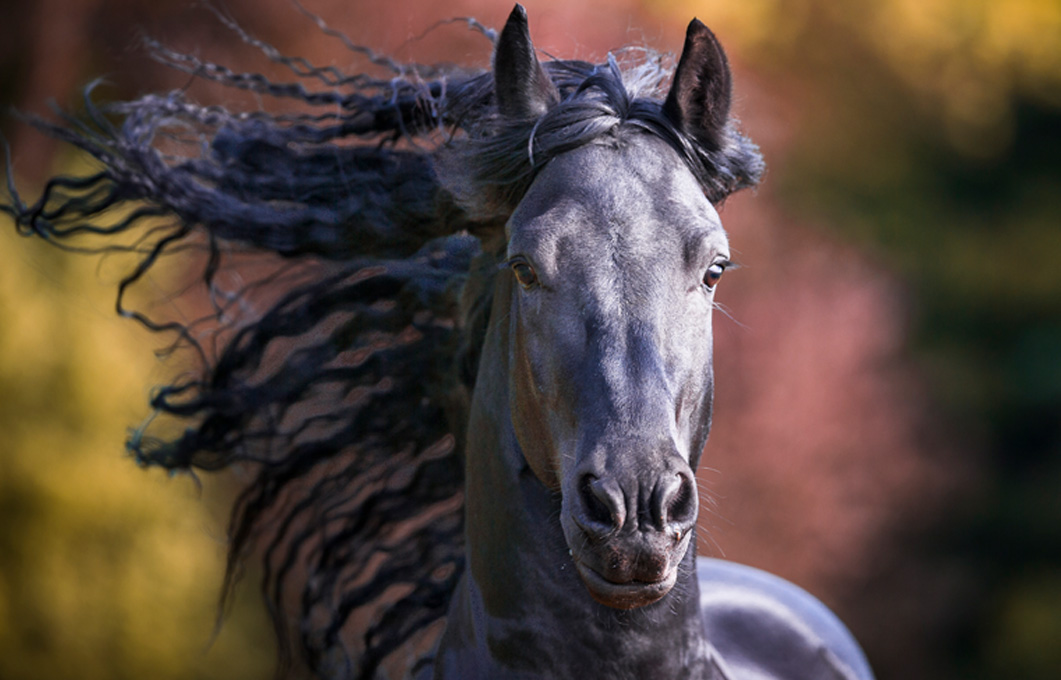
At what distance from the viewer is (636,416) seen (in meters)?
1.12

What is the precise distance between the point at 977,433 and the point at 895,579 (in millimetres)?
1212

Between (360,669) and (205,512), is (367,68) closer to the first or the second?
(205,512)

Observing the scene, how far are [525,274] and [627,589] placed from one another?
49 centimetres

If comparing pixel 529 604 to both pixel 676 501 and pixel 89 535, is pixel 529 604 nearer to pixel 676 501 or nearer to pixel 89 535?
pixel 676 501

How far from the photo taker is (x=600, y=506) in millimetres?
1112

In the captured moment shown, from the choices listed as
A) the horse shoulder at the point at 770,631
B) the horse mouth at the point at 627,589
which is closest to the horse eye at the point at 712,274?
the horse mouth at the point at 627,589

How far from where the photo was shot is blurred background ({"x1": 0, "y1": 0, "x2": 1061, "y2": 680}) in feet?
18.9

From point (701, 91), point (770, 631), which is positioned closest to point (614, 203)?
point (701, 91)

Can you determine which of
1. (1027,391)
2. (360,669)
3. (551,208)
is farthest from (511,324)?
(1027,391)

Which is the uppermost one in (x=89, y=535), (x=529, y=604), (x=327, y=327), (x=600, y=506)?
(x=327, y=327)

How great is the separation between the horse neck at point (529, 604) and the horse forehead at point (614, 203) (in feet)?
0.68

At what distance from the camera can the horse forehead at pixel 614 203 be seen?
126 centimetres

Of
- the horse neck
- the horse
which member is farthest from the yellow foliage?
the horse neck

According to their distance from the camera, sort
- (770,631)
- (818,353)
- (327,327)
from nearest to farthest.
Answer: (327,327) → (770,631) → (818,353)
